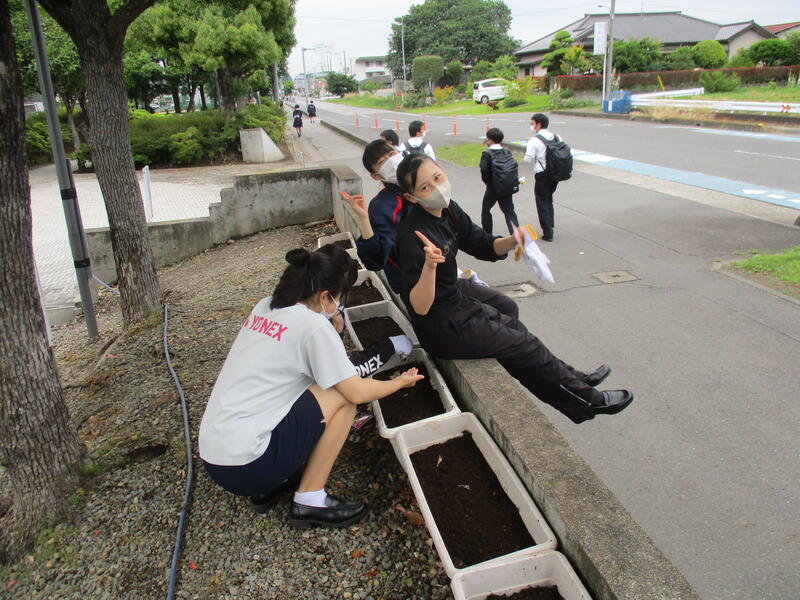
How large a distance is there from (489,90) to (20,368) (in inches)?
1763

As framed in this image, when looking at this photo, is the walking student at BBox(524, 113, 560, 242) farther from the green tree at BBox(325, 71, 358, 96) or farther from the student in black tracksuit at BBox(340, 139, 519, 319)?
the green tree at BBox(325, 71, 358, 96)

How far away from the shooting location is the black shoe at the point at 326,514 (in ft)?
8.42

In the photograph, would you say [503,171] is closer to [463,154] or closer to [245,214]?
[245,214]

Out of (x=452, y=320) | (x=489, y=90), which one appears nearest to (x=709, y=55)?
(x=489, y=90)

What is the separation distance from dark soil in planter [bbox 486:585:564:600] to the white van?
42983 mm

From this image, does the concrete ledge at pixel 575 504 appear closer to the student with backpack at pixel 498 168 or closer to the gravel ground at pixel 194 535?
the gravel ground at pixel 194 535

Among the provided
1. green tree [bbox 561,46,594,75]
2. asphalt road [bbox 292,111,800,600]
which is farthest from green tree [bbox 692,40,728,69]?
asphalt road [bbox 292,111,800,600]

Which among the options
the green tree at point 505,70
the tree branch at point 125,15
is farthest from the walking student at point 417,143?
the green tree at point 505,70

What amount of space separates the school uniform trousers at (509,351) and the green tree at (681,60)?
136 ft

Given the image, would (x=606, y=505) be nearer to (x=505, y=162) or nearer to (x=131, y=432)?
(x=131, y=432)

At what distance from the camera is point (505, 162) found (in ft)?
25.5

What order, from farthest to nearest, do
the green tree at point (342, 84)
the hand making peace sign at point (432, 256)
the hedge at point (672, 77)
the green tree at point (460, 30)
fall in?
1. the green tree at point (342, 84)
2. the green tree at point (460, 30)
3. the hedge at point (672, 77)
4. the hand making peace sign at point (432, 256)

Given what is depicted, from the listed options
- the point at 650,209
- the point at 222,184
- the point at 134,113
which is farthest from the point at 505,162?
the point at 134,113

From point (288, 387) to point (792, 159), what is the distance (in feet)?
50.5
